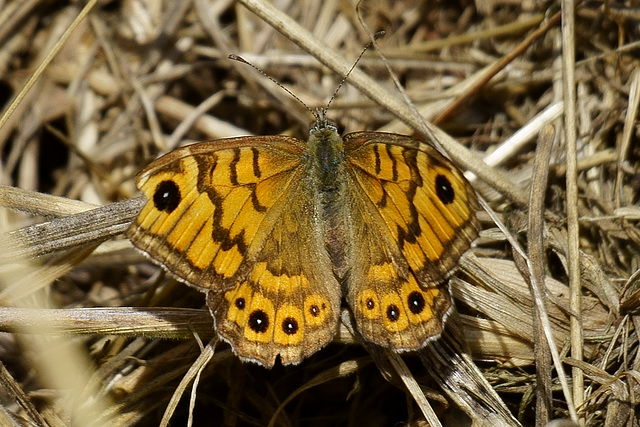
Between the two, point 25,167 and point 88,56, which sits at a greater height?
point 88,56

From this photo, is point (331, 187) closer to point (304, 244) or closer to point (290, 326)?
point (304, 244)

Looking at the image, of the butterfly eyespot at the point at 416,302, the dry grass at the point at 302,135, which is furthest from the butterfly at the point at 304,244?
the dry grass at the point at 302,135

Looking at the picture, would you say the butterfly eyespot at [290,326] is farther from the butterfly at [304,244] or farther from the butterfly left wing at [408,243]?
the butterfly left wing at [408,243]

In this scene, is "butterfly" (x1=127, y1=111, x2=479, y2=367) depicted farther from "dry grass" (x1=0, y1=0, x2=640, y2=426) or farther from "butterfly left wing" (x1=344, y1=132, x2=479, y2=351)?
"dry grass" (x1=0, y1=0, x2=640, y2=426)

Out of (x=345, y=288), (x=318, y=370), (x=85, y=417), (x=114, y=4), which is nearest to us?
(x=345, y=288)

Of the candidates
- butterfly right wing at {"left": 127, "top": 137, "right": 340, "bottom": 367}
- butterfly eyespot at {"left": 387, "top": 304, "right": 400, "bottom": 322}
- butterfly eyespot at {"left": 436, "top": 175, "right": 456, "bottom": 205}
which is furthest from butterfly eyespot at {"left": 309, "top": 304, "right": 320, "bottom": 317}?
butterfly eyespot at {"left": 436, "top": 175, "right": 456, "bottom": 205}

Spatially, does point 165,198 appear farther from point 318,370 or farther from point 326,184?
point 318,370

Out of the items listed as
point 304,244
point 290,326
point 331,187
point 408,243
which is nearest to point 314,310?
point 290,326

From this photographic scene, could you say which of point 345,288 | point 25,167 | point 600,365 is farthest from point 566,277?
point 25,167
